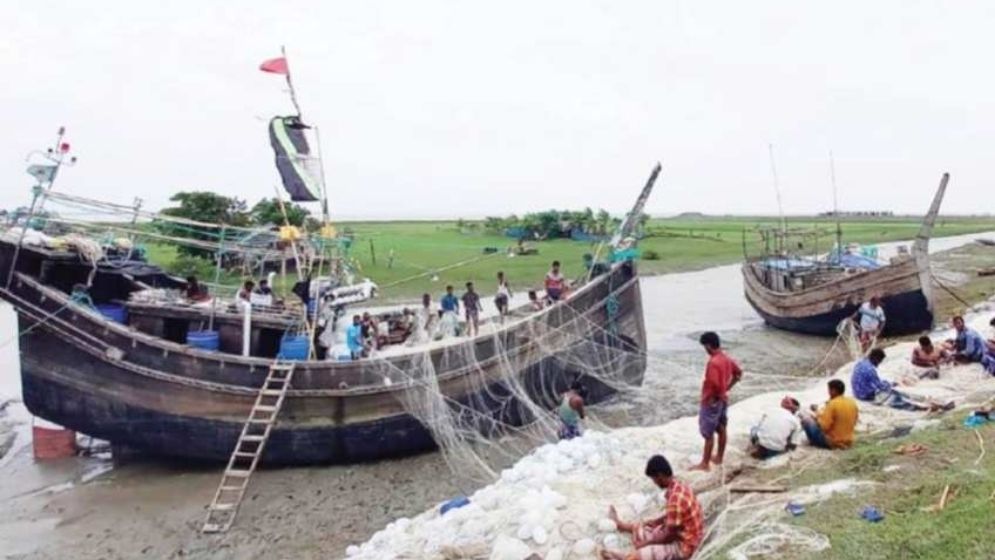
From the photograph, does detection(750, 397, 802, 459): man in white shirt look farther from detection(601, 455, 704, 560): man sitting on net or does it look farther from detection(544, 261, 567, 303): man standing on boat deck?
detection(544, 261, 567, 303): man standing on boat deck

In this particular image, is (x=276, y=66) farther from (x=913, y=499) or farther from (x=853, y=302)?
(x=853, y=302)

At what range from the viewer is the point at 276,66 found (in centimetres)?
1345

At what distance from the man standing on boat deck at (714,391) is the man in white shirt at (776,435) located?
29.9 inches

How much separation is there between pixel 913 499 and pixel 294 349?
913 cm

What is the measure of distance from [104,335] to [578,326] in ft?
27.2

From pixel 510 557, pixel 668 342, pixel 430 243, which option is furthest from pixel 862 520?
pixel 430 243

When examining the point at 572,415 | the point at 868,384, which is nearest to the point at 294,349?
the point at 572,415

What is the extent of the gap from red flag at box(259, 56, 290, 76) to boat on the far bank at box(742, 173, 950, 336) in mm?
15016

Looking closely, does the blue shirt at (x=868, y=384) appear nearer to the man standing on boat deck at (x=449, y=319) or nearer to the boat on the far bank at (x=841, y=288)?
the man standing on boat deck at (x=449, y=319)

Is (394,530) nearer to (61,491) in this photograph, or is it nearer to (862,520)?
(862,520)

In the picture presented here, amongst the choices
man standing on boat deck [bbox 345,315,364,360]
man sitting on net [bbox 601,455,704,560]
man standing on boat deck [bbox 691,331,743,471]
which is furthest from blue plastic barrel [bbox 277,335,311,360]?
man sitting on net [bbox 601,455,704,560]

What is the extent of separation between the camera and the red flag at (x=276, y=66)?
13.4 m

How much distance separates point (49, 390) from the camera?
40.7ft

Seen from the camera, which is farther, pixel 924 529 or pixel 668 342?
pixel 668 342
